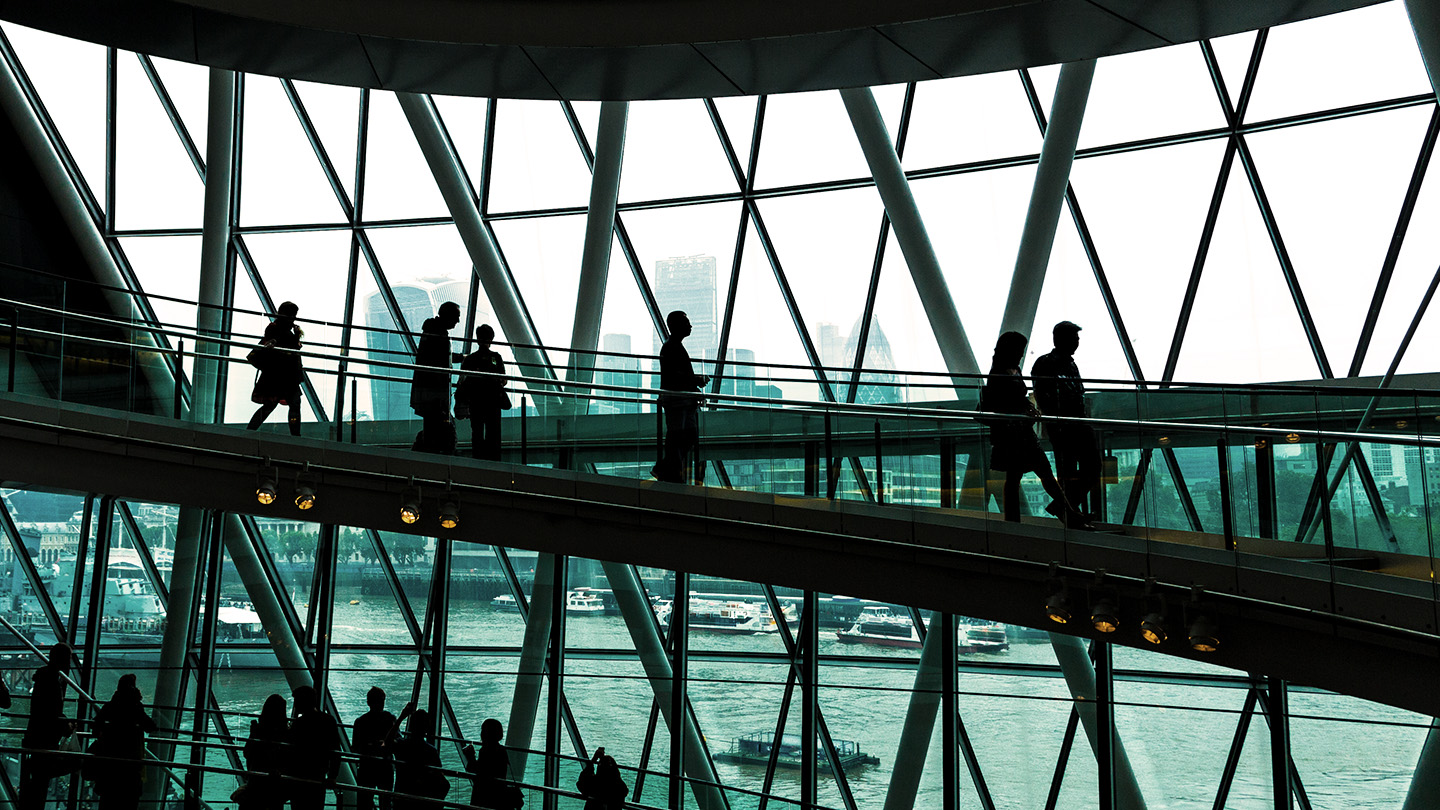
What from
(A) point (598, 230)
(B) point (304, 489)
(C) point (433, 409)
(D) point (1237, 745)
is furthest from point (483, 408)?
(D) point (1237, 745)

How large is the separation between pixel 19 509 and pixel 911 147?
22343 mm

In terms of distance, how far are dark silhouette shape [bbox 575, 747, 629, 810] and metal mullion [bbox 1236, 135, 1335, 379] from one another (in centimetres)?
1461

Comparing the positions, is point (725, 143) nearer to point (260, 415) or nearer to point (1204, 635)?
point (260, 415)

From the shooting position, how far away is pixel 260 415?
51.8 ft

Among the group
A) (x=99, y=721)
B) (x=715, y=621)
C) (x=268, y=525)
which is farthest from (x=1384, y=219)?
(x=268, y=525)

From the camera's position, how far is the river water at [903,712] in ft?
56.8

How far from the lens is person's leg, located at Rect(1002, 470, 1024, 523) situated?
1265cm

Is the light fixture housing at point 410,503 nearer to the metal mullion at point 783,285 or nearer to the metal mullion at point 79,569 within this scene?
the metal mullion at point 783,285

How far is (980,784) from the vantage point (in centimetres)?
2172

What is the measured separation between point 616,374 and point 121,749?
9.30 metres

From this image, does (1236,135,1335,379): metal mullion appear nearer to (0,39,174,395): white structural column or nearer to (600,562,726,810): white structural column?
(600,562,726,810): white structural column

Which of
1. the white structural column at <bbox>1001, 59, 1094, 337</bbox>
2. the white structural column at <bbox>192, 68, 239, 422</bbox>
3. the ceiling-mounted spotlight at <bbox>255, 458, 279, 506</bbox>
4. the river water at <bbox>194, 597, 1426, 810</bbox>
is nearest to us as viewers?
the ceiling-mounted spotlight at <bbox>255, 458, 279, 506</bbox>

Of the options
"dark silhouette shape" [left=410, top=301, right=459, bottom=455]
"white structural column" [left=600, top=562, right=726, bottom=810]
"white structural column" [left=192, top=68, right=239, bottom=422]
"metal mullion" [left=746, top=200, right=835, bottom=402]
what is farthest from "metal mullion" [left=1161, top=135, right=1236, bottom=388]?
"white structural column" [left=192, top=68, right=239, bottom=422]

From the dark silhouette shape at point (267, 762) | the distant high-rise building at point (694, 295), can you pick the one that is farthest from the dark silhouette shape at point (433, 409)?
the distant high-rise building at point (694, 295)
